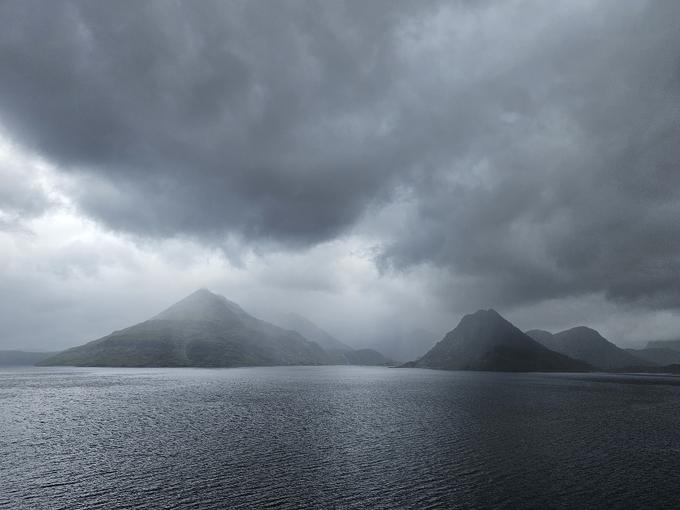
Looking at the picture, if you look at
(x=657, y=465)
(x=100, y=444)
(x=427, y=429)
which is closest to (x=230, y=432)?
(x=100, y=444)

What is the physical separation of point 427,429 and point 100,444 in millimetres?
67715

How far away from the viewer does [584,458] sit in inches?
2667

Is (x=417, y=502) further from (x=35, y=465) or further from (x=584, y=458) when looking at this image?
(x=35, y=465)

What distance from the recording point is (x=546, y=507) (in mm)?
45906

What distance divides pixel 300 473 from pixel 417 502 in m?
19.0

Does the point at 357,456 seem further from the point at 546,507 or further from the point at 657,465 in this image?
the point at 657,465

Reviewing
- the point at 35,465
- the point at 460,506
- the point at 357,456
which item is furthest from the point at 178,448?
the point at 460,506

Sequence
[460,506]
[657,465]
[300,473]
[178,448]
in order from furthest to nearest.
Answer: [178,448] < [657,465] < [300,473] < [460,506]

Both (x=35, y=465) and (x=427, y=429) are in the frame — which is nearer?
(x=35, y=465)

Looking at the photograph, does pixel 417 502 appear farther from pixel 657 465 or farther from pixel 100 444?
pixel 100 444

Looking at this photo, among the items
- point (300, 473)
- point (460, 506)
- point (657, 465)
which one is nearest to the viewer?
point (460, 506)

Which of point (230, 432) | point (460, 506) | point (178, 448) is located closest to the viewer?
point (460, 506)

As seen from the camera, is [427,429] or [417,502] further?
[427,429]

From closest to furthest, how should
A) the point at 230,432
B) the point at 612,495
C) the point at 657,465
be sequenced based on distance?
1. the point at 612,495
2. the point at 657,465
3. the point at 230,432
